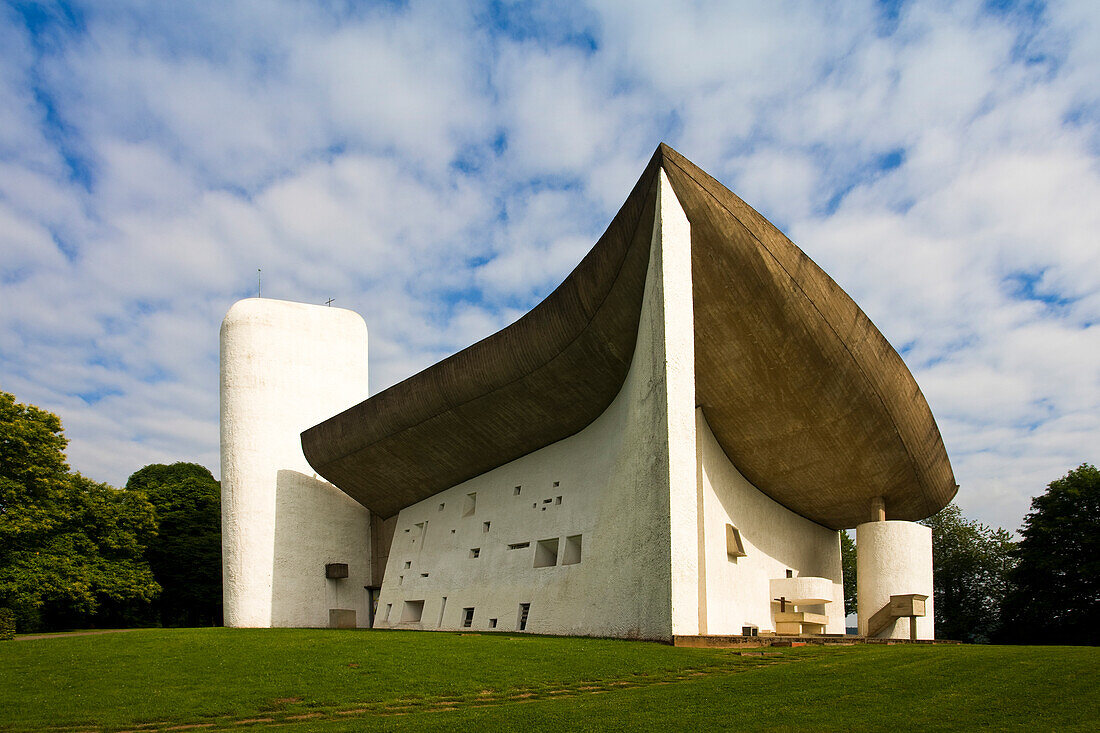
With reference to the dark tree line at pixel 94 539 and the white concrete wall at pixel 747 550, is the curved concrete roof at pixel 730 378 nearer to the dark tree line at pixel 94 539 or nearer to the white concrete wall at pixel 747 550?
the white concrete wall at pixel 747 550

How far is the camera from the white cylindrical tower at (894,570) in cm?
2173

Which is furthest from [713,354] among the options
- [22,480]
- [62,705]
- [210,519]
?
[210,519]

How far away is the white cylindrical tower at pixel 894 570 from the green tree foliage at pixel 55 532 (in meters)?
25.7

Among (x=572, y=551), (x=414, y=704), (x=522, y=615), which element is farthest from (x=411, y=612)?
(x=414, y=704)

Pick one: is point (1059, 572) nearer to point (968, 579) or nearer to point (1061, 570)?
point (1061, 570)

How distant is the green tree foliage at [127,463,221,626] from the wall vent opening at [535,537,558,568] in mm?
24951

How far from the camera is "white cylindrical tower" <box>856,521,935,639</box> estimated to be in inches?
856

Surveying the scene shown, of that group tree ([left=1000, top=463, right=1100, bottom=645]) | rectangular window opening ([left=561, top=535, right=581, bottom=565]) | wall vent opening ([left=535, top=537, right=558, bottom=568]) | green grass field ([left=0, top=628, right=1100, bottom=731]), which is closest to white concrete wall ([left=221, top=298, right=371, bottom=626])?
wall vent opening ([left=535, top=537, right=558, bottom=568])

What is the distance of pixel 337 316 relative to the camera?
3422 centimetres

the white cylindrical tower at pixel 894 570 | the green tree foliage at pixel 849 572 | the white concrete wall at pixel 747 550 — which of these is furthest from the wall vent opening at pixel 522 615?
the green tree foliage at pixel 849 572

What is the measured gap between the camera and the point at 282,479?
102 feet

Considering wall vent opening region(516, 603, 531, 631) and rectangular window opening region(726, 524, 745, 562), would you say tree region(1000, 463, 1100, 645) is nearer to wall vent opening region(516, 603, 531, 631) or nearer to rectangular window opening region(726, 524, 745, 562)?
rectangular window opening region(726, 524, 745, 562)

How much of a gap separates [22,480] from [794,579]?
24.4 m

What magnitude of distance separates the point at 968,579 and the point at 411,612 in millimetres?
25274
